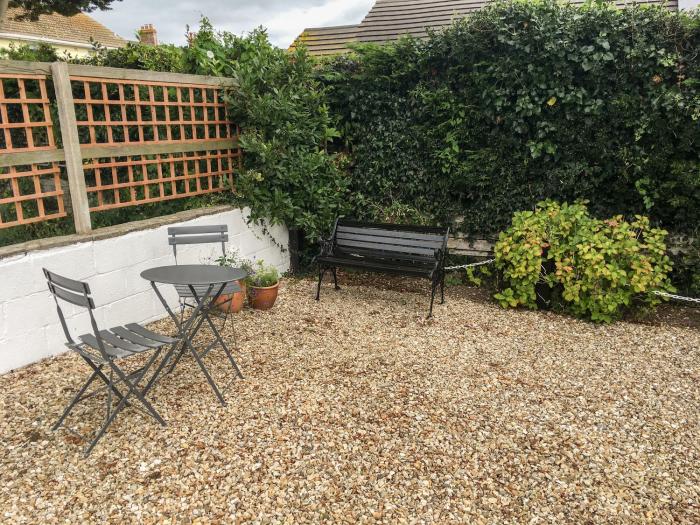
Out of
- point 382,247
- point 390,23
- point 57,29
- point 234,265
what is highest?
point 57,29

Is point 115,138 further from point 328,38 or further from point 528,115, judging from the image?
point 328,38

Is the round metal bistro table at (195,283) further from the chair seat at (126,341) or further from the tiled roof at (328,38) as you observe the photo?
the tiled roof at (328,38)

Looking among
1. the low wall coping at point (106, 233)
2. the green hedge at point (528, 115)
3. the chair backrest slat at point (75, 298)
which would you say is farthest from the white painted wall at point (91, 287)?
the green hedge at point (528, 115)

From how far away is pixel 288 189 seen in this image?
19.6 feet

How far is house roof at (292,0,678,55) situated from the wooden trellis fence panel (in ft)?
19.0

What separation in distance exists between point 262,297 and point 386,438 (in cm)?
254

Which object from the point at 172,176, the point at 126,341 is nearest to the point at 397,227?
the point at 172,176

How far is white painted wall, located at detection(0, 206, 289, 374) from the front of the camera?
3.62 metres

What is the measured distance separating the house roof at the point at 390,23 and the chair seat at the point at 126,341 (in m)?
8.89

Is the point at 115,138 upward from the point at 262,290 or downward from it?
upward

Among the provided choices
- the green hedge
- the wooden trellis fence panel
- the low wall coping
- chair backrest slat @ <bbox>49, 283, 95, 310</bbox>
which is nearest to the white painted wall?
the low wall coping

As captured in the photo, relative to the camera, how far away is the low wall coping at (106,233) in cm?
365

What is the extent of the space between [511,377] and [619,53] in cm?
356

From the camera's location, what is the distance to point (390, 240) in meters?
5.75
